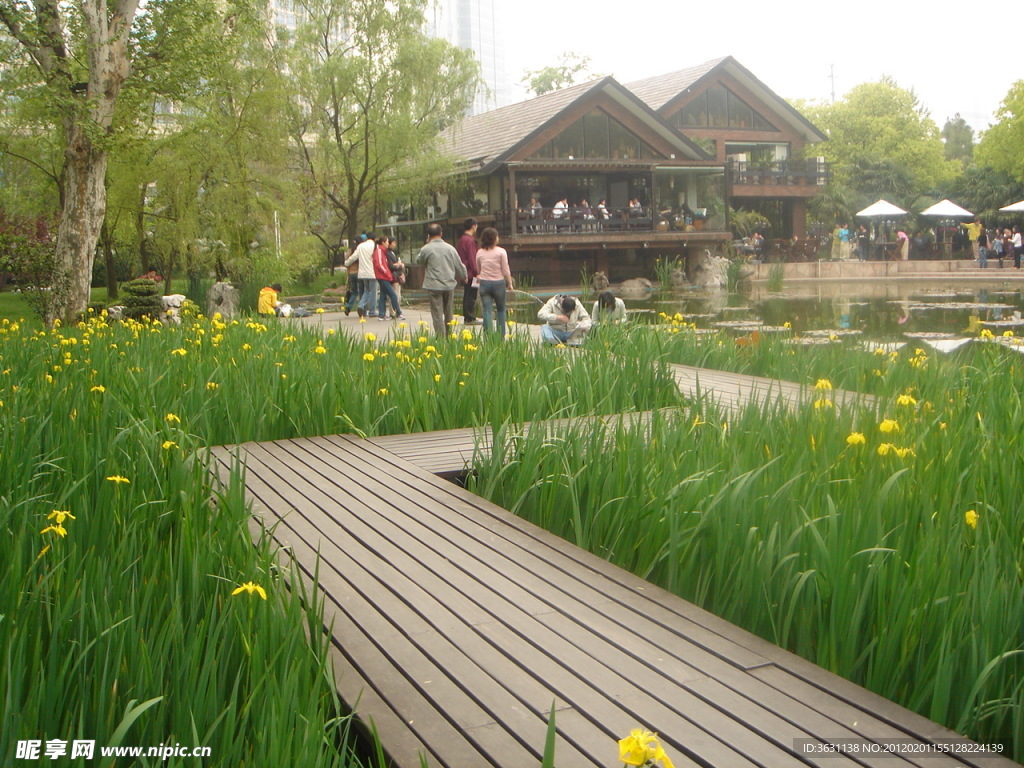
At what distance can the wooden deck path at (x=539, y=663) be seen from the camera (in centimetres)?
225

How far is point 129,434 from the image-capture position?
4316 mm

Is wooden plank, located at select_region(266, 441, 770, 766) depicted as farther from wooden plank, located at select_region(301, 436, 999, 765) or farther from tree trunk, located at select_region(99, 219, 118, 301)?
tree trunk, located at select_region(99, 219, 118, 301)

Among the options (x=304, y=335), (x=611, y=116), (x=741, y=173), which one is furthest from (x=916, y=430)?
(x=741, y=173)

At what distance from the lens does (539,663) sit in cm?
268

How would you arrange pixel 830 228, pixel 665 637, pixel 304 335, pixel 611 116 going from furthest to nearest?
pixel 830 228, pixel 611 116, pixel 304 335, pixel 665 637

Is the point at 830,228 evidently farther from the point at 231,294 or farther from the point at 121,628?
the point at 121,628

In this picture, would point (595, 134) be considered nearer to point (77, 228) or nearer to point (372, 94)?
point (372, 94)

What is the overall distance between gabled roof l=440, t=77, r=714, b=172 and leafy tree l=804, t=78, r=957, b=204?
73.3 ft

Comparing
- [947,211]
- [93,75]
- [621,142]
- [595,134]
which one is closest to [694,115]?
[621,142]

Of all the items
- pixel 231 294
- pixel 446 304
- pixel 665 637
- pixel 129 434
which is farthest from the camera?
pixel 231 294

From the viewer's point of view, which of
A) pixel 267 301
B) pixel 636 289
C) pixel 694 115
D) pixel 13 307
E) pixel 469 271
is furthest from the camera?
pixel 694 115

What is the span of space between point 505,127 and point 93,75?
23026 mm

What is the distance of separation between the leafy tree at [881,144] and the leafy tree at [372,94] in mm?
29337

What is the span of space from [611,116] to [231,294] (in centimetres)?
1926
